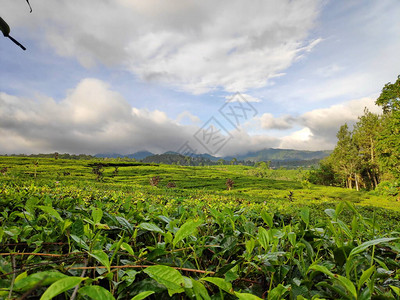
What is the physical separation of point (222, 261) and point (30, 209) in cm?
94

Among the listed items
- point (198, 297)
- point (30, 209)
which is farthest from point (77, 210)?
point (198, 297)

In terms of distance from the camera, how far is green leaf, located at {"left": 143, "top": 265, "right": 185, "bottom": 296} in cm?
50

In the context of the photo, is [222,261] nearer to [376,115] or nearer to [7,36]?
[7,36]

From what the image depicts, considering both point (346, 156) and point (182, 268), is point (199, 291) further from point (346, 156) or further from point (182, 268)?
point (346, 156)

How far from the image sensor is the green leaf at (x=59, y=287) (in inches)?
15.0

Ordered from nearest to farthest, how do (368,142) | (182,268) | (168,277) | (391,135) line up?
1. (168,277)
2. (182,268)
3. (391,135)
4. (368,142)

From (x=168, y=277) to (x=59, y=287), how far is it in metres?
0.22

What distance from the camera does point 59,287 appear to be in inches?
15.4

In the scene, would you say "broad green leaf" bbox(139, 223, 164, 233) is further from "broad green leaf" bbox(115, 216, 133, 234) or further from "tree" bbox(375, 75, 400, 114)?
"tree" bbox(375, 75, 400, 114)

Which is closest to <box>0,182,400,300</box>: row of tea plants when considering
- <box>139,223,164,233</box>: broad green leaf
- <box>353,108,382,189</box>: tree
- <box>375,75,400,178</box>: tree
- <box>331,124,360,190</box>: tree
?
<box>139,223,164,233</box>: broad green leaf

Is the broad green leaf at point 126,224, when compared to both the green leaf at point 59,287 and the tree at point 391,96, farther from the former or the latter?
the tree at point 391,96

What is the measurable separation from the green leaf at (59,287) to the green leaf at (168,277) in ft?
0.51

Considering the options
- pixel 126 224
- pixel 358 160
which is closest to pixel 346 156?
pixel 358 160

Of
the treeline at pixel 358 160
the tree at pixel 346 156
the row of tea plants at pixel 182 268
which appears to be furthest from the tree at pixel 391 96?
the row of tea plants at pixel 182 268
